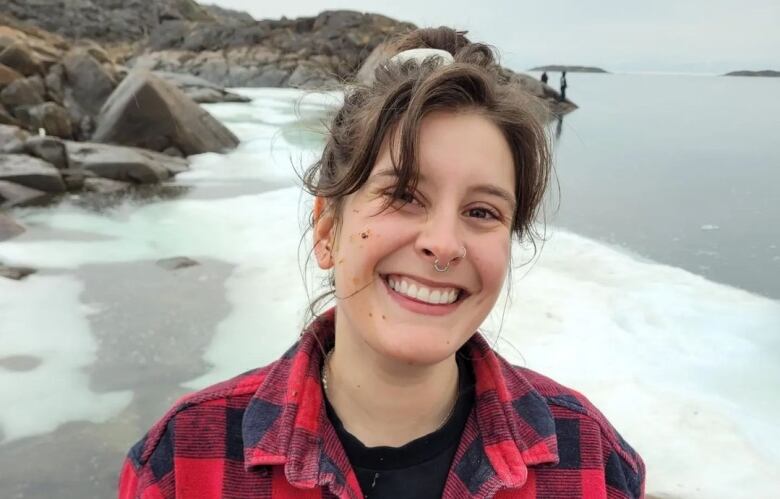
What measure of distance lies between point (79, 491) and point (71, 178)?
23.5 ft

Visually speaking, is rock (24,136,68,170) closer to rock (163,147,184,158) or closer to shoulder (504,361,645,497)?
rock (163,147,184,158)

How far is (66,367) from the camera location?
391cm

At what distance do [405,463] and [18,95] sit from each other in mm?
12613

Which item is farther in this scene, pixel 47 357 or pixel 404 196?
pixel 47 357

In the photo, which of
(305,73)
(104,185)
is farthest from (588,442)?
(305,73)

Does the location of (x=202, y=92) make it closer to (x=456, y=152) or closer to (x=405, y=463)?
(x=456, y=152)

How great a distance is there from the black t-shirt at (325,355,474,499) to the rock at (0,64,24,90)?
1284 centimetres

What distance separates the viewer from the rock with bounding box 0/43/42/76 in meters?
12.8

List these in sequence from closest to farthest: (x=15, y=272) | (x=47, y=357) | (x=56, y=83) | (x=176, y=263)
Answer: (x=47, y=357) < (x=15, y=272) < (x=176, y=263) < (x=56, y=83)

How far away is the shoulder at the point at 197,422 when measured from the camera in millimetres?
1367

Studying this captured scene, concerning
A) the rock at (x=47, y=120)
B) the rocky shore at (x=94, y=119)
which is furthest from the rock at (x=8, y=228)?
the rock at (x=47, y=120)

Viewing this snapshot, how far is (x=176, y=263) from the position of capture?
583 centimetres

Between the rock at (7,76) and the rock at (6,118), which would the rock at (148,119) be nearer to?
the rock at (6,118)

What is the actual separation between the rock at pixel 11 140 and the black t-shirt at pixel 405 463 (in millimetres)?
9327
